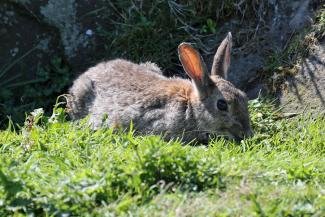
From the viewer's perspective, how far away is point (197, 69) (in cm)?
692

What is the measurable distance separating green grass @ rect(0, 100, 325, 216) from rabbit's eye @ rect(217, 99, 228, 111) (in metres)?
0.86

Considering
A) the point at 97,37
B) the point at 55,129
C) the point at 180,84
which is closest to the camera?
the point at 55,129

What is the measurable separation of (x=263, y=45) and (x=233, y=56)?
37 cm

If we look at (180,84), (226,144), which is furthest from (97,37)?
(226,144)

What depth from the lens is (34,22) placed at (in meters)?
8.13

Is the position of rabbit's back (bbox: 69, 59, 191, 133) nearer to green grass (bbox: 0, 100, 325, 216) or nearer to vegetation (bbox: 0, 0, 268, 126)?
vegetation (bbox: 0, 0, 268, 126)

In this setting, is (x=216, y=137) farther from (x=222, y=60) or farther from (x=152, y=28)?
(x=152, y=28)

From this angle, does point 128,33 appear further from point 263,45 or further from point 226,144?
point 226,144

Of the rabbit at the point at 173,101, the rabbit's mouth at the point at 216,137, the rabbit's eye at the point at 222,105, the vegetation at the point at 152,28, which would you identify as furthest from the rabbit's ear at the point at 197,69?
the vegetation at the point at 152,28

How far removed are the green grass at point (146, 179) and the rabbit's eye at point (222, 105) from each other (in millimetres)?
859

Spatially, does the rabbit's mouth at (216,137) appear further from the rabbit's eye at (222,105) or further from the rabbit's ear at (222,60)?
the rabbit's ear at (222,60)

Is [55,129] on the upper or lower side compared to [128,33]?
lower

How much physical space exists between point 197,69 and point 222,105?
0.46m

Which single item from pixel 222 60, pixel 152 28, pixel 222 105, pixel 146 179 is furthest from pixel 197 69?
pixel 146 179
